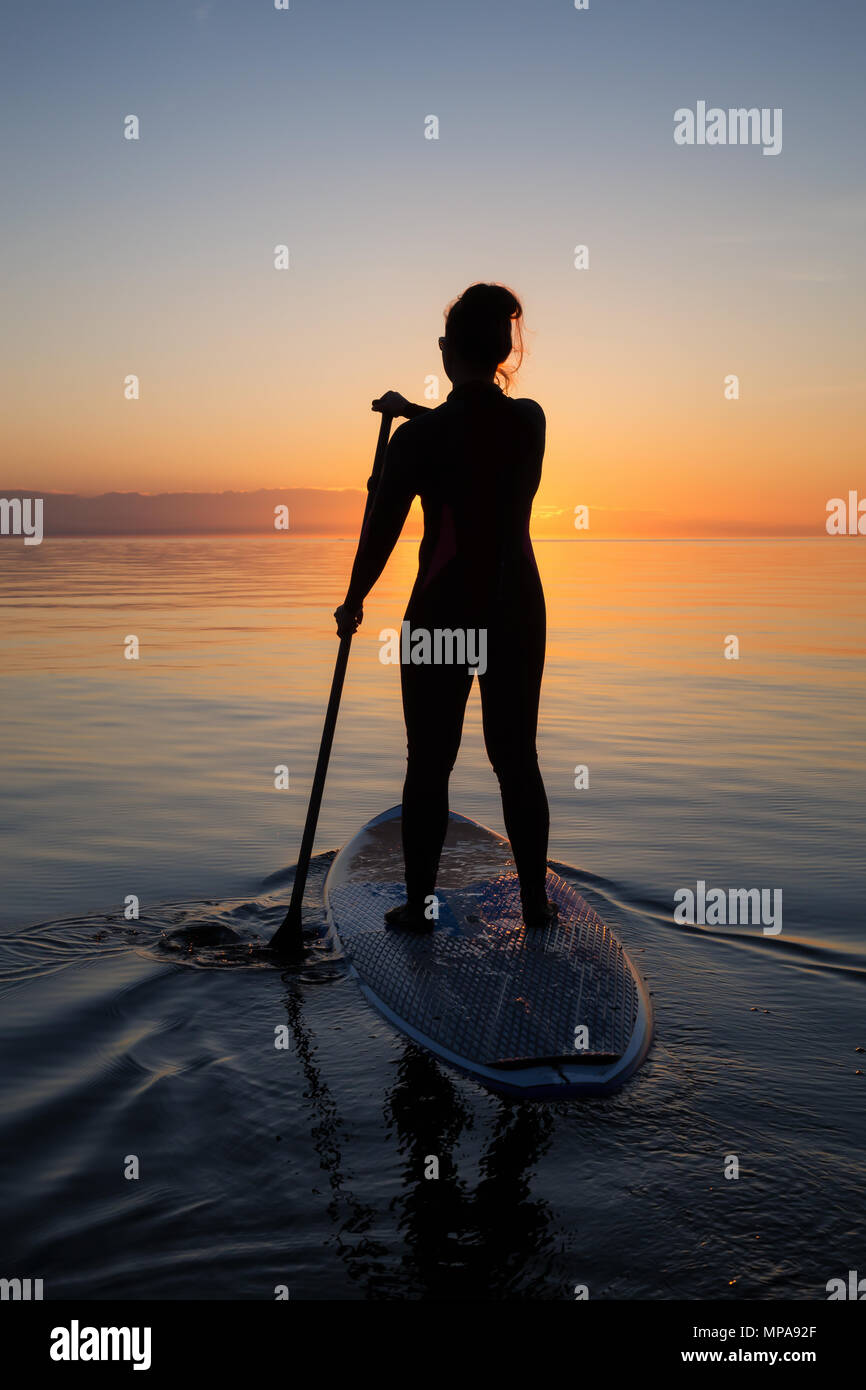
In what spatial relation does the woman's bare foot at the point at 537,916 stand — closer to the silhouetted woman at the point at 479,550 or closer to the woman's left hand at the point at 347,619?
the silhouetted woman at the point at 479,550

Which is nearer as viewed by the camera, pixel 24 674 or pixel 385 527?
pixel 385 527

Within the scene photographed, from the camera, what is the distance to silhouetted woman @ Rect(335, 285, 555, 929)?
4207 mm

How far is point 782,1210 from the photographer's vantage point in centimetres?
271

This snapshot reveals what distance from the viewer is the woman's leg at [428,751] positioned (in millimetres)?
4305

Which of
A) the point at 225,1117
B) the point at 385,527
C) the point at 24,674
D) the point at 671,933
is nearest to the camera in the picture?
the point at 225,1117

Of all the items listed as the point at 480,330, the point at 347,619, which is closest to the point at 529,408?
the point at 480,330

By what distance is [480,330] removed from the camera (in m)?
4.22

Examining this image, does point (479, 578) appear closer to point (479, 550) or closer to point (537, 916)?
point (479, 550)

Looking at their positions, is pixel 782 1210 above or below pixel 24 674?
below

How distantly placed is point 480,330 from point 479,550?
2.99 feet
